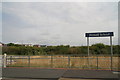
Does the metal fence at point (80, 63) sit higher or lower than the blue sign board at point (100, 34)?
lower

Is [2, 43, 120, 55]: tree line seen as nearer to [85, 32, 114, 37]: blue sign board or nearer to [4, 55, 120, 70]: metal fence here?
[4, 55, 120, 70]: metal fence

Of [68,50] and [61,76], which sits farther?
[68,50]

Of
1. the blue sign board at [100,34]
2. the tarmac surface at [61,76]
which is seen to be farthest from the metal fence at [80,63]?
the tarmac surface at [61,76]

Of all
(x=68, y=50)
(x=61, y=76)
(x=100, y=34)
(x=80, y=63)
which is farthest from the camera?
(x=68, y=50)

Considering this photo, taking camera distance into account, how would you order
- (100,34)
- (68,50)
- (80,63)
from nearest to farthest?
(100,34) < (80,63) < (68,50)

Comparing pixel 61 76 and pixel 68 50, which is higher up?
pixel 68 50

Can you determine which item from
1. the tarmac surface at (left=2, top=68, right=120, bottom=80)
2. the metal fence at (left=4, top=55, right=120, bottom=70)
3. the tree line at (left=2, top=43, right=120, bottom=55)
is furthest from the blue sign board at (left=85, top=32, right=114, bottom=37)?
the tree line at (left=2, top=43, right=120, bottom=55)

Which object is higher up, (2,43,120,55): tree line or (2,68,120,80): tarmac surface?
(2,43,120,55): tree line

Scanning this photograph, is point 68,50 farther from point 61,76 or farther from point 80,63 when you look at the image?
point 61,76

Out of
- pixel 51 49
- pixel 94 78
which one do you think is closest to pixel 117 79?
pixel 94 78

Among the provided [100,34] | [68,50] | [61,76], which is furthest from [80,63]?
[68,50]

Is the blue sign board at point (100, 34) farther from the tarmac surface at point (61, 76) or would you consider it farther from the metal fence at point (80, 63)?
the tarmac surface at point (61, 76)

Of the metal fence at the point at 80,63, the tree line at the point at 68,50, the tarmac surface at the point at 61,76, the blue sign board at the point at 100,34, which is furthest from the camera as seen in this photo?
the tree line at the point at 68,50

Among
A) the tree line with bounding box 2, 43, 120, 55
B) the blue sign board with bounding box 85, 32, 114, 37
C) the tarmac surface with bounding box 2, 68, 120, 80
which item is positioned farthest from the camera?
the tree line with bounding box 2, 43, 120, 55
